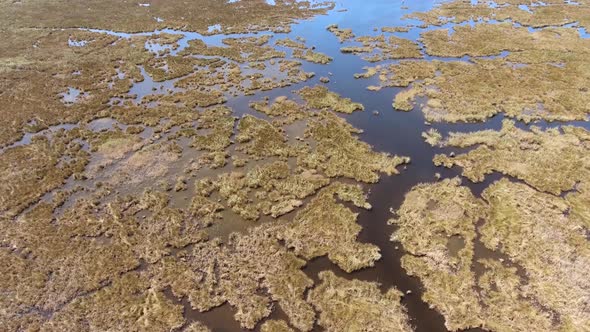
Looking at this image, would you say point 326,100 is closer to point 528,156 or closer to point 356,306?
point 528,156

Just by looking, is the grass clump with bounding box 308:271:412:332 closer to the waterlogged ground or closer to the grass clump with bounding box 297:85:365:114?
the waterlogged ground

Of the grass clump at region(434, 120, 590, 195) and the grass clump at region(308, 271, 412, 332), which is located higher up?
the grass clump at region(434, 120, 590, 195)

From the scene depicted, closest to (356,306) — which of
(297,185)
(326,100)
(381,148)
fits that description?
(297,185)

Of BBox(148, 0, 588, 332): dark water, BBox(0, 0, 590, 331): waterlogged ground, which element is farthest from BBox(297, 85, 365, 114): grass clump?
BBox(148, 0, 588, 332): dark water

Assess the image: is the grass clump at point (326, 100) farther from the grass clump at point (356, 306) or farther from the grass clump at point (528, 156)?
the grass clump at point (356, 306)

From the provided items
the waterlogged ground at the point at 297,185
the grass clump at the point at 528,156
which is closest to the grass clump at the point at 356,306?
the waterlogged ground at the point at 297,185

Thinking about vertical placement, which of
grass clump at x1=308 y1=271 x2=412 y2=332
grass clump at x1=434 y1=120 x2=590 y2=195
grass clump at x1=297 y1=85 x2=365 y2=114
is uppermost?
grass clump at x1=297 y1=85 x2=365 y2=114

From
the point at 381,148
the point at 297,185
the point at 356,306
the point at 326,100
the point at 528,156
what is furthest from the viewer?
the point at 326,100

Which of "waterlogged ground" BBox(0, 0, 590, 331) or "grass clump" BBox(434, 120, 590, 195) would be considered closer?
"waterlogged ground" BBox(0, 0, 590, 331)
